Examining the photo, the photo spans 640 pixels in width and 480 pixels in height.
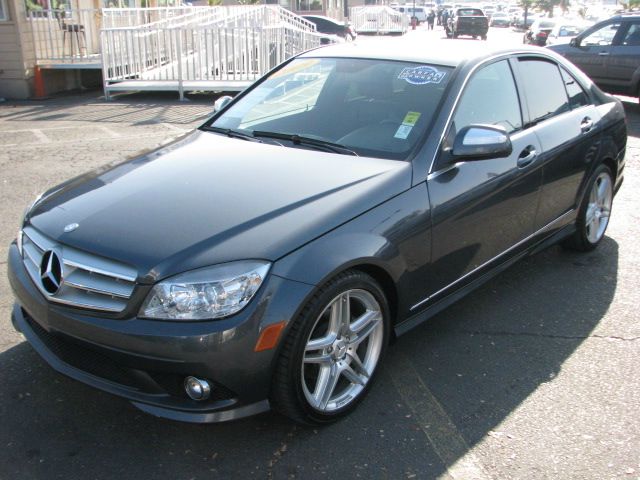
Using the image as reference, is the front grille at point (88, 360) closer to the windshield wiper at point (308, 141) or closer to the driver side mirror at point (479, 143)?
the windshield wiper at point (308, 141)

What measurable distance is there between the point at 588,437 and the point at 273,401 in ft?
4.78

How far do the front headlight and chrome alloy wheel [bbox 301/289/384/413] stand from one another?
1.28 ft

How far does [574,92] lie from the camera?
4793mm

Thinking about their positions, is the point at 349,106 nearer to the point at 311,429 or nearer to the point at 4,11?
the point at 311,429

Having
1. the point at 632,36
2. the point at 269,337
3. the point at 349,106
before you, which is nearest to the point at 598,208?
the point at 349,106

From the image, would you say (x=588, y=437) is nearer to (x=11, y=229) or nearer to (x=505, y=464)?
(x=505, y=464)

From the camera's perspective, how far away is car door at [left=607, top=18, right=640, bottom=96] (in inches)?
471

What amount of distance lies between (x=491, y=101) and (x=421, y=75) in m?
0.48

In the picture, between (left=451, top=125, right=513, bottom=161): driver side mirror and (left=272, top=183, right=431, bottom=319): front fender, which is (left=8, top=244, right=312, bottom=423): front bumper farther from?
(left=451, top=125, right=513, bottom=161): driver side mirror

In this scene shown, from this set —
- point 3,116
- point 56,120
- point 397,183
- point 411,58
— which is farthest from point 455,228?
point 3,116

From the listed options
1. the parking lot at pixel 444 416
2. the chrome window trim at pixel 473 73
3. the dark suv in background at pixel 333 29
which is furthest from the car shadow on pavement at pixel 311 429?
the dark suv in background at pixel 333 29

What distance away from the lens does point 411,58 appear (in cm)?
397

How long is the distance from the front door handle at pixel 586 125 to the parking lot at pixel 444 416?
108cm

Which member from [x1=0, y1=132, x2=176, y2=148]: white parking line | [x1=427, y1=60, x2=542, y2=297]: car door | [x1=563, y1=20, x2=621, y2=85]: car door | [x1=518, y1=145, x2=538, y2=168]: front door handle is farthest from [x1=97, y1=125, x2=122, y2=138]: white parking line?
[x1=563, y1=20, x2=621, y2=85]: car door
